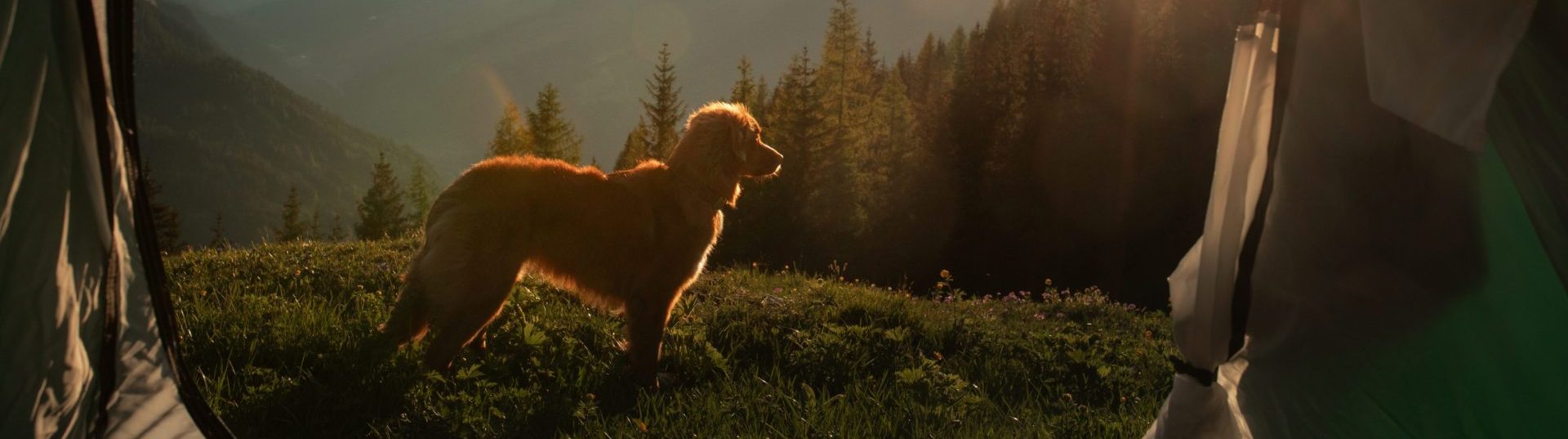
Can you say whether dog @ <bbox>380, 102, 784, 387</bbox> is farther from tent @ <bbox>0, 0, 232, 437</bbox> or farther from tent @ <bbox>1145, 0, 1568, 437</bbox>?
tent @ <bbox>1145, 0, 1568, 437</bbox>

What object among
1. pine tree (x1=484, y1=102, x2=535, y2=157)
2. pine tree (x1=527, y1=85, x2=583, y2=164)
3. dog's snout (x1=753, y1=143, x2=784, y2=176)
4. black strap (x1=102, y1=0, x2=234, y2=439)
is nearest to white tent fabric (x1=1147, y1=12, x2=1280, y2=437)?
black strap (x1=102, y1=0, x2=234, y2=439)

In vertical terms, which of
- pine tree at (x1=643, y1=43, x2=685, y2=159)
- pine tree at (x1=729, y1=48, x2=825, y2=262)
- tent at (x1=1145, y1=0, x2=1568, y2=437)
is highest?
pine tree at (x1=643, y1=43, x2=685, y2=159)

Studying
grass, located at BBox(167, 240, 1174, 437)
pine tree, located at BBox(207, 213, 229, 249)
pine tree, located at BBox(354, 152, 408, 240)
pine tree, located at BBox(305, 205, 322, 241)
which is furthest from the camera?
pine tree, located at BBox(354, 152, 408, 240)

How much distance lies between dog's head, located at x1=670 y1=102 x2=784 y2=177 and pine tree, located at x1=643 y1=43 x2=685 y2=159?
1332 inches

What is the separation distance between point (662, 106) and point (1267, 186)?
129 ft

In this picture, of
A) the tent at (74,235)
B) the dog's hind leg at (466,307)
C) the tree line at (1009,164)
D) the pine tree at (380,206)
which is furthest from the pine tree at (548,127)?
the tent at (74,235)

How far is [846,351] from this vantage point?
5.54 m

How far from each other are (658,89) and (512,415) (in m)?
37.7

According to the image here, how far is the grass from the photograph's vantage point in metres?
4.02

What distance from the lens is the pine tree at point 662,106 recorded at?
40.3 metres

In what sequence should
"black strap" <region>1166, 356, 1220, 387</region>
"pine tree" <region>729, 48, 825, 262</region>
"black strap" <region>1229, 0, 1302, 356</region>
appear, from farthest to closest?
"pine tree" <region>729, 48, 825, 262</region>, "black strap" <region>1166, 356, 1220, 387</region>, "black strap" <region>1229, 0, 1302, 356</region>

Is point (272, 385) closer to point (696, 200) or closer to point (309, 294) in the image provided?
A: point (309, 294)

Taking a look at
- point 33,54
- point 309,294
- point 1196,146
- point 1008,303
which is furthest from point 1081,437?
point 1196,146

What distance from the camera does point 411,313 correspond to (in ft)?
16.3
